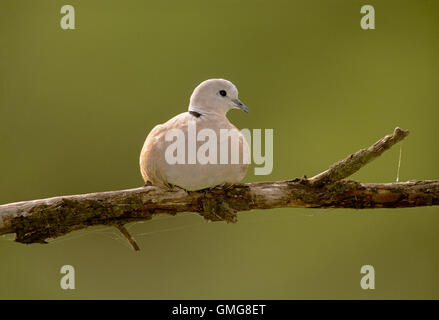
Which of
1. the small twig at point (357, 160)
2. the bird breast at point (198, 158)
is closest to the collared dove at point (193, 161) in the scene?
the bird breast at point (198, 158)

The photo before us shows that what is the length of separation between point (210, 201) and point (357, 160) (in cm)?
58

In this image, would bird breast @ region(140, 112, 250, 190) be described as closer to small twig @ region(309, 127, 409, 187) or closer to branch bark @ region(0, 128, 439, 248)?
branch bark @ region(0, 128, 439, 248)

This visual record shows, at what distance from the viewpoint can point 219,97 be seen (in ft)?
8.71

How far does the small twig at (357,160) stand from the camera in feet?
7.63

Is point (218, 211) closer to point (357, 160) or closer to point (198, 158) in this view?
point (198, 158)

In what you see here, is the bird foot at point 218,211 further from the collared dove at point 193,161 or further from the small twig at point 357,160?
the small twig at point 357,160

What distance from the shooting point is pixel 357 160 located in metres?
2.38

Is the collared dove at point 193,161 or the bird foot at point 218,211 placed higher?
the collared dove at point 193,161

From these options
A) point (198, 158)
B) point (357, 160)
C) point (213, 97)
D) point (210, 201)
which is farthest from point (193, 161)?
point (357, 160)

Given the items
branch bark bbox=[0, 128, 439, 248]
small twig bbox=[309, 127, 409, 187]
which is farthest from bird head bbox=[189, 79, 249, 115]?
small twig bbox=[309, 127, 409, 187]

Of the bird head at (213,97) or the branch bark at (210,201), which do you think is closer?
the branch bark at (210,201)

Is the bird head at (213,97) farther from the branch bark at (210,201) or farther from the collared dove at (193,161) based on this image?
the branch bark at (210,201)

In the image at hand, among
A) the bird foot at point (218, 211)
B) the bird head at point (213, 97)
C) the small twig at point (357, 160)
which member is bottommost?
the bird foot at point (218, 211)

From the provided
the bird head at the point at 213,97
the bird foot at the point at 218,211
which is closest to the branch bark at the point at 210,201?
the bird foot at the point at 218,211
